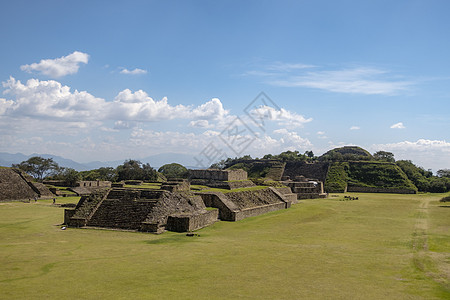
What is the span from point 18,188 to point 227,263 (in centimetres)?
3548

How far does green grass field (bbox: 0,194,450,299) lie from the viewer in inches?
394

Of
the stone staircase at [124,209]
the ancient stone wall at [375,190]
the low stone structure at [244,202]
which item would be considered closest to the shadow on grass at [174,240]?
the stone staircase at [124,209]

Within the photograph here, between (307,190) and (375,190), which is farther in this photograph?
(375,190)

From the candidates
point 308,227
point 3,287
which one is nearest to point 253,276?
point 3,287

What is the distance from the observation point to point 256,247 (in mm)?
16266

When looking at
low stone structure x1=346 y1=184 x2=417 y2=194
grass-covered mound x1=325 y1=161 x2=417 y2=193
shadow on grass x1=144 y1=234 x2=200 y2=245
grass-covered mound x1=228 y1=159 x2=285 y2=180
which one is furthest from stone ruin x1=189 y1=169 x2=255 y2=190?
grass-covered mound x1=228 y1=159 x2=285 y2=180

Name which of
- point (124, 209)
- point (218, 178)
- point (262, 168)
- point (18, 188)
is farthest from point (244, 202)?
point (262, 168)

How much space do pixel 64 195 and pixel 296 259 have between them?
126ft

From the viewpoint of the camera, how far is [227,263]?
1314cm

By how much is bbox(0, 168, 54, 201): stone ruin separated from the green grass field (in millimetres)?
18464

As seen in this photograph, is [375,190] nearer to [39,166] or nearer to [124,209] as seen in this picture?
[124,209]

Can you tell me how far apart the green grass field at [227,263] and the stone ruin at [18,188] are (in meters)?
18.5

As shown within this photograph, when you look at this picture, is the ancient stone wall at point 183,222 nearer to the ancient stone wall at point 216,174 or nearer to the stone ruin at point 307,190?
the ancient stone wall at point 216,174

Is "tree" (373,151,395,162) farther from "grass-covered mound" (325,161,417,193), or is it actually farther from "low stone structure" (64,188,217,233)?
"low stone structure" (64,188,217,233)
